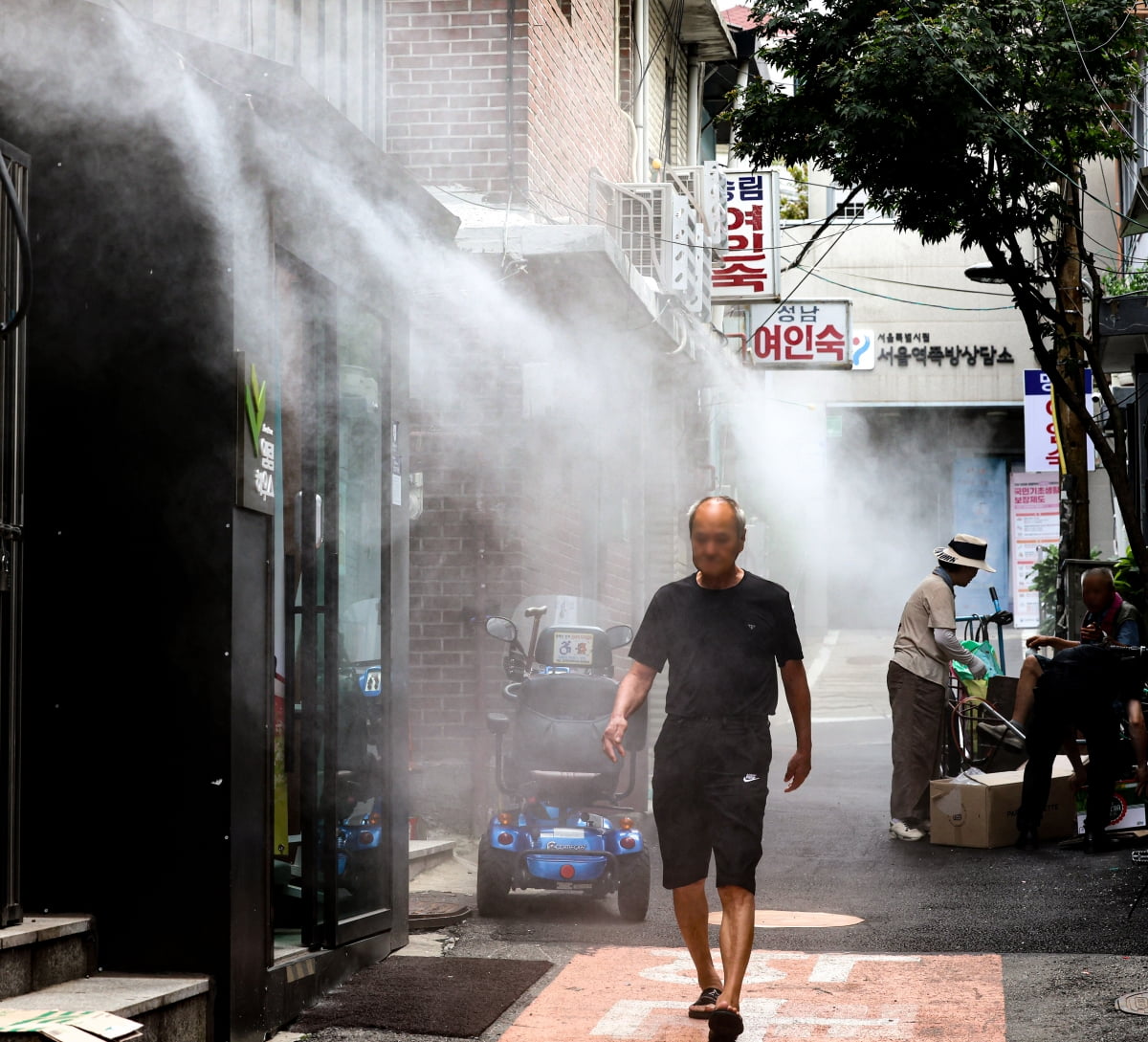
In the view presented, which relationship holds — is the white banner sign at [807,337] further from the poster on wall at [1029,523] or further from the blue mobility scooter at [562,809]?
the poster on wall at [1029,523]

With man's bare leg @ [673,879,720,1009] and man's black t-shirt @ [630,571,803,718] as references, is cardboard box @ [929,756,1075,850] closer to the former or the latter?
man's black t-shirt @ [630,571,803,718]

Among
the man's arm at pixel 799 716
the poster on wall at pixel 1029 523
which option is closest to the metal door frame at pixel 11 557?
the man's arm at pixel 799 716

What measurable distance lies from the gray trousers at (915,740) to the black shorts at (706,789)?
4794 millimetres

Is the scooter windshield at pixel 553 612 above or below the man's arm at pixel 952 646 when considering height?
above

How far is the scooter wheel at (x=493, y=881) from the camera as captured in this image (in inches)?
289

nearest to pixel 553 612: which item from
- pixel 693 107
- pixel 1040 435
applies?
pixel 693 107

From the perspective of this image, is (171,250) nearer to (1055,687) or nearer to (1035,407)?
(1055,687)

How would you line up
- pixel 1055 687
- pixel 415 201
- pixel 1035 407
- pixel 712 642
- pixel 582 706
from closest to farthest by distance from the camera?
pixel 712 642 < pixel 415 201 < pixel 582 706 < pixel 1055 687 < pixel 1035 407

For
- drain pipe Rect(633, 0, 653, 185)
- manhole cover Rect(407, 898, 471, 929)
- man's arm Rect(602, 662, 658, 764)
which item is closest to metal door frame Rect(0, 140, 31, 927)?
man's arm Rect(602, 662, 658, 764)

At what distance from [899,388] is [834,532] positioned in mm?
3913

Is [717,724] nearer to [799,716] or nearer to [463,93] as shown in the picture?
[799,716]

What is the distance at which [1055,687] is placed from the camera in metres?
9.15

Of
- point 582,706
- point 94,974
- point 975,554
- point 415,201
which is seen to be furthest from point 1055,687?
point 94,974

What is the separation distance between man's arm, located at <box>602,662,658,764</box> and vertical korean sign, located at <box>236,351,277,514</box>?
4.77ft
